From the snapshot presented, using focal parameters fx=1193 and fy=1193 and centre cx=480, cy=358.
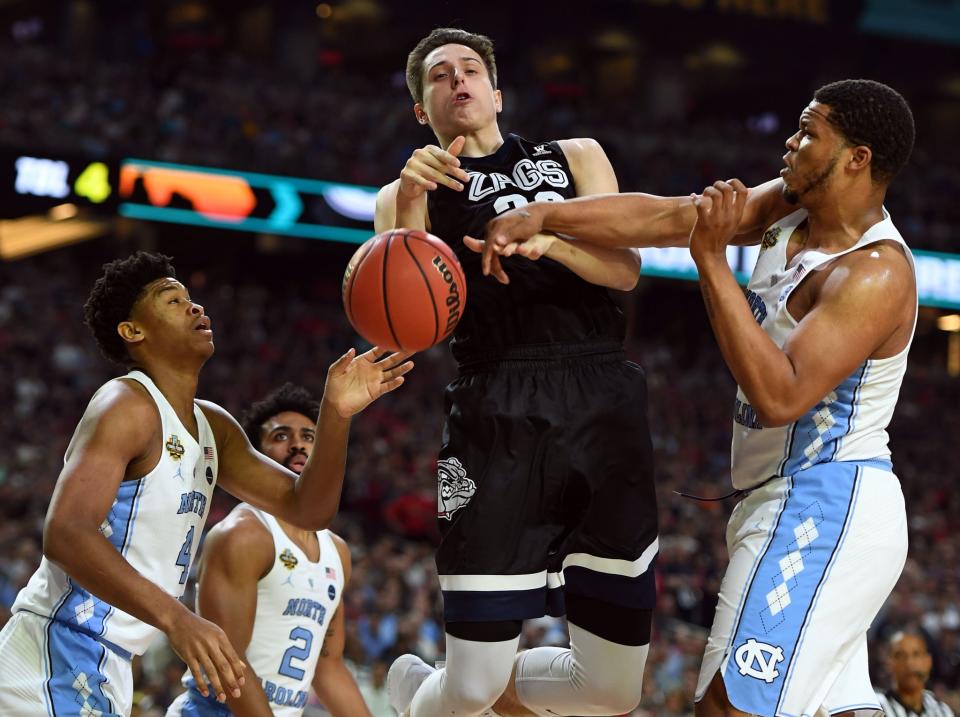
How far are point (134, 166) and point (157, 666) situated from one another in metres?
7.92

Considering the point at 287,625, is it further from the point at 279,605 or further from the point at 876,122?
the point at 876,122

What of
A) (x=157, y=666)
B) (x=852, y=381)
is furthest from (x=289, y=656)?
(x=157, y=666)

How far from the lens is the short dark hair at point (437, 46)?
3.95 metres

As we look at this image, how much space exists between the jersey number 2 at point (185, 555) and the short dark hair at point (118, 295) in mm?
640

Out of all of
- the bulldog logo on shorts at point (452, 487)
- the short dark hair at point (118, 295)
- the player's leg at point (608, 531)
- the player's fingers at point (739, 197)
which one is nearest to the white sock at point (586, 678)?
the player's leg at point (608, 531)

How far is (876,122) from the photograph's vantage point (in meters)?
3.25

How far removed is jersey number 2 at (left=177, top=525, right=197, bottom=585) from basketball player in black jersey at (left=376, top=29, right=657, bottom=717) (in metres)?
0.81

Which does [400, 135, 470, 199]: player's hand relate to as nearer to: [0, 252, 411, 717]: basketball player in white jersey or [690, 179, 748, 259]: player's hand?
[0, 252, 411, 717]: basketball player in white jersey

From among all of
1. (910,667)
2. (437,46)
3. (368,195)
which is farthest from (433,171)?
(368,195)

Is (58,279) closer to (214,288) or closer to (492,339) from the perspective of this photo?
(214,288)

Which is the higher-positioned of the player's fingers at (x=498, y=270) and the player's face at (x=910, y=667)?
the player's fingers at (x=498, y=270)

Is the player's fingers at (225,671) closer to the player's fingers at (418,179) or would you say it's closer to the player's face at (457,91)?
the player's fingers at (418,179)

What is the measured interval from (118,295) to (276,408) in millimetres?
1188

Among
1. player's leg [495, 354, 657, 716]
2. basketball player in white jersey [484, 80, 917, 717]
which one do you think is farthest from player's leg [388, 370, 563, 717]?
basketball player in white jersey [484, 80, 917, 717]
